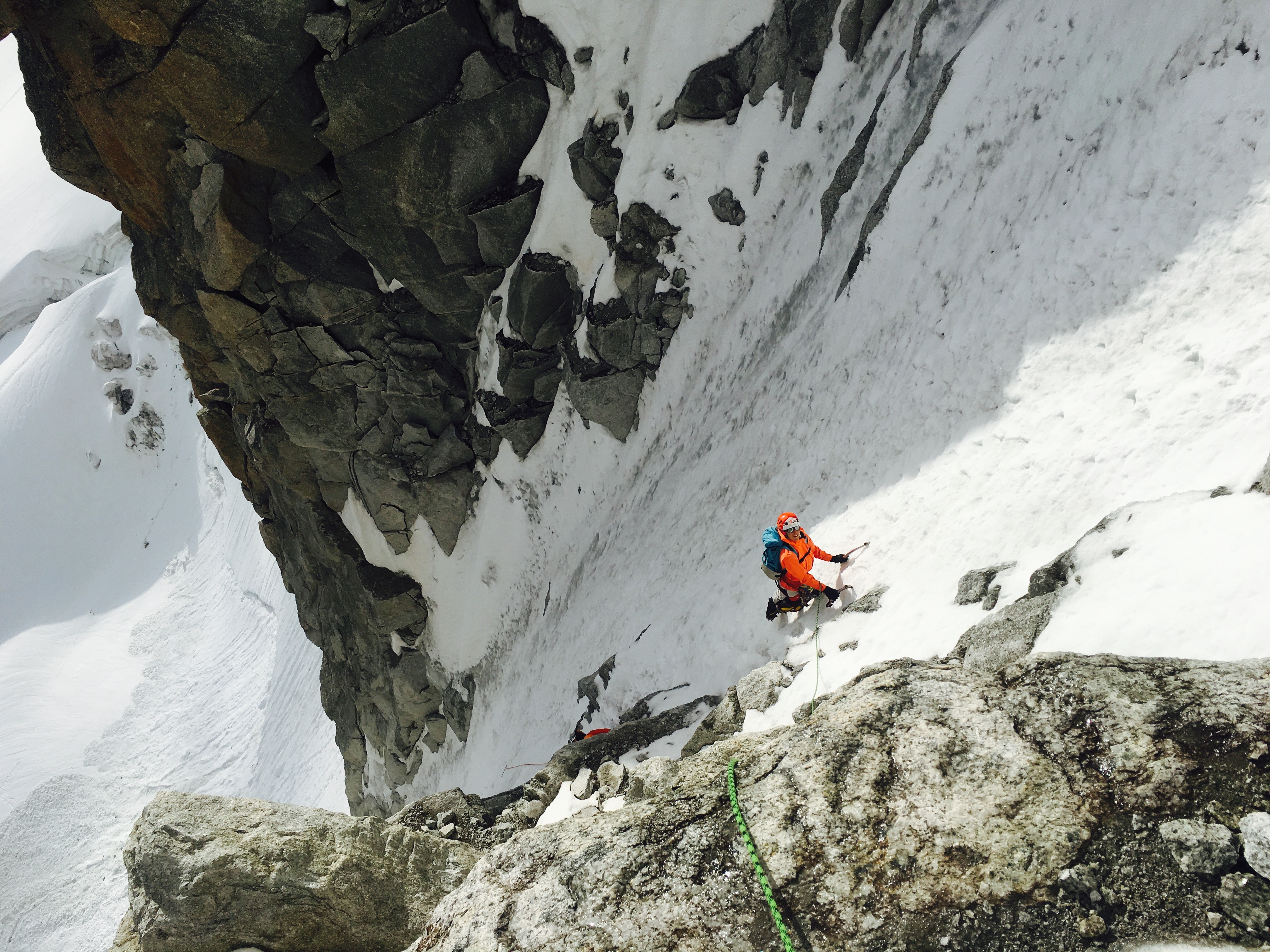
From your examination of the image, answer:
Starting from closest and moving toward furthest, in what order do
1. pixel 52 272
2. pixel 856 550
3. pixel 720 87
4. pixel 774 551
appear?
pixel 774 551
pixel 856 550
pixel 720 87
pixel 52 272

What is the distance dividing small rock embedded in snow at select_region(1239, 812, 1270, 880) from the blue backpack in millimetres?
6221

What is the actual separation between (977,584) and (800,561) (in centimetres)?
241

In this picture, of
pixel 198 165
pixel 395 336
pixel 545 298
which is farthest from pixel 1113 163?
pixel 198 165

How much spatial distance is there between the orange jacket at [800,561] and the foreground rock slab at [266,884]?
17.6ft

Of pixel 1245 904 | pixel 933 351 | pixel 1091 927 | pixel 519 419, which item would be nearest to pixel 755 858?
pixel 1091 927

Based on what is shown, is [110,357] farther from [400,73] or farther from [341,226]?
[400,73]

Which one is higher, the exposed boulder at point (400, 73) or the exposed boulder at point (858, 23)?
the exposed boulder at point (400, 73)

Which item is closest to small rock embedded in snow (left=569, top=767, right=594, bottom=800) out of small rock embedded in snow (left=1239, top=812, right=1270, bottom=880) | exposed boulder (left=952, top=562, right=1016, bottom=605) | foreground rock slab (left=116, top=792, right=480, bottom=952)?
foreground rock slab (left=116, top=792, right=480, bottom=952)

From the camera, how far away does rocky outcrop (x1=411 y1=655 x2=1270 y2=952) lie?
3938 mm

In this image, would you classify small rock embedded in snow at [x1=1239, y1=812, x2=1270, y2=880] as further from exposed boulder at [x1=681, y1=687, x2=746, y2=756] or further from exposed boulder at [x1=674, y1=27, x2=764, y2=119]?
exposed boulder at [x1=674, y1=27, x2=764, y2=119]

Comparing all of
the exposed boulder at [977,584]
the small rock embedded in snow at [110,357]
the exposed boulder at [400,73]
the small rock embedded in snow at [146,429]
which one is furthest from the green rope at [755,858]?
the small rock embedded in snow at [110,357]

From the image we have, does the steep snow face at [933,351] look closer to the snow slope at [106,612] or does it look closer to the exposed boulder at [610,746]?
the exposed boulder at [610,746]

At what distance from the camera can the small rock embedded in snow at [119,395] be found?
212ft

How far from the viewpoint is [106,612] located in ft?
197
